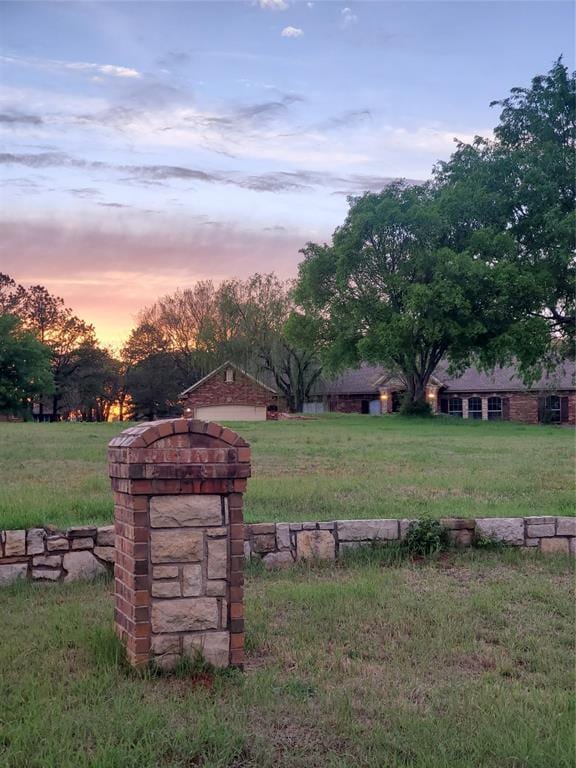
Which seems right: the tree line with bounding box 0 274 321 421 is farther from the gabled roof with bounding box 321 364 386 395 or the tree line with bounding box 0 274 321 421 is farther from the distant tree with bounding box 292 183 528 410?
the distant tree with bounding box 292 183 528 410

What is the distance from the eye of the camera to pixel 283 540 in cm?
760

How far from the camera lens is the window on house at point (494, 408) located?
157ft

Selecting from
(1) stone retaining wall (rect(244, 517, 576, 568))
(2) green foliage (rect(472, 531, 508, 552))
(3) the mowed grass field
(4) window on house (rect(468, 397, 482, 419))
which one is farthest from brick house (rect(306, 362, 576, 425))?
(2) green foliage (rect(472, 531, 508, 552))

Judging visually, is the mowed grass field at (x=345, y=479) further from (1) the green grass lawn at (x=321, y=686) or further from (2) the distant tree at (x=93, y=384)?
(2) the distant tree at (x=93, y=384)

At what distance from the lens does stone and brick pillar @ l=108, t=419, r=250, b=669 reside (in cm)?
451

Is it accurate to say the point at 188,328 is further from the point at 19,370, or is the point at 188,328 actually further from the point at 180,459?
the point at 180,459

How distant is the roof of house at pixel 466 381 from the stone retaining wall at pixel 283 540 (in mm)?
33932

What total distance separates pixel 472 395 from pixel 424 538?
42.5 metres

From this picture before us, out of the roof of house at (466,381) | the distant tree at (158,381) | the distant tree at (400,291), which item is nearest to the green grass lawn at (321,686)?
the distant tree at (400,291)

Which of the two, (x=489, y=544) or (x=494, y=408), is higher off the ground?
(x=494, y=408)

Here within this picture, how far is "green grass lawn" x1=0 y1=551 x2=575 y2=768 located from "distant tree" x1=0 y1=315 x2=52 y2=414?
47742 mm

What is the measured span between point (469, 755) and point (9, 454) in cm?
1397

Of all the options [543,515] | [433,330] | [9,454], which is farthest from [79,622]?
[433,330]

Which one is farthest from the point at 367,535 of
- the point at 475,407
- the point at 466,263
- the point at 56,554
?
the point at 475,407
